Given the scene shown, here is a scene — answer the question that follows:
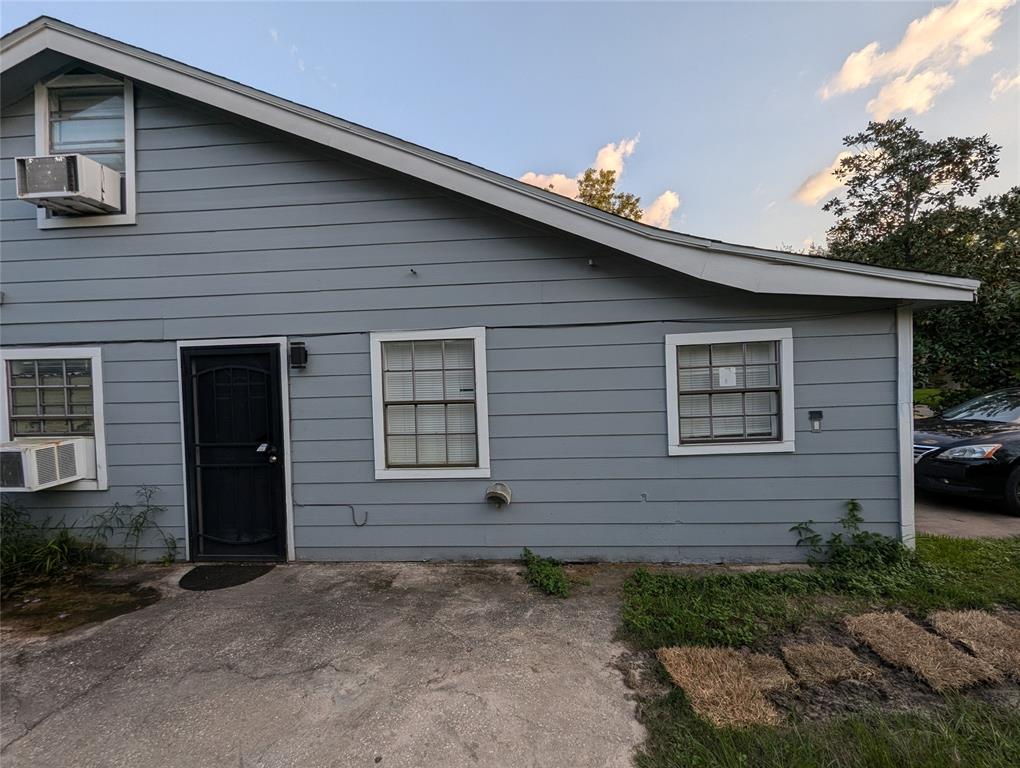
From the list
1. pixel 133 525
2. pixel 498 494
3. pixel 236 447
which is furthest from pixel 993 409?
pixel 133 525

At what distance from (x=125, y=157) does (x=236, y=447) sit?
290 centimetres

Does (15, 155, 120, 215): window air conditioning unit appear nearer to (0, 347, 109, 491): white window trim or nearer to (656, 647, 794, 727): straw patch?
(0, 347, 109, 491): white window trim

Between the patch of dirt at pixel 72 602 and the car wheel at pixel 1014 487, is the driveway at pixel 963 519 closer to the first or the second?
the car wheel at pixel 1014 487

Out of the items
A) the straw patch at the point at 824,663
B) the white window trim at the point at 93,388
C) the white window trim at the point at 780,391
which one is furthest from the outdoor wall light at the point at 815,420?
the white window trim at the point at 93,388

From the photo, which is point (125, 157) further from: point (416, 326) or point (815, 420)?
point (815, 420)

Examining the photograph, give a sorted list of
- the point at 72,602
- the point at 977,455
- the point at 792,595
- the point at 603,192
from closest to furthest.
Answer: the point at 792,595 < the point at 72,602 < the point at 977,455 < the point at 603,192

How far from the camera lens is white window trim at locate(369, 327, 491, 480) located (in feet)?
13.1

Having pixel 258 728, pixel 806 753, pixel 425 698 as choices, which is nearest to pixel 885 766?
pixel 806 753

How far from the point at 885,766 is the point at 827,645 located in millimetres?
946

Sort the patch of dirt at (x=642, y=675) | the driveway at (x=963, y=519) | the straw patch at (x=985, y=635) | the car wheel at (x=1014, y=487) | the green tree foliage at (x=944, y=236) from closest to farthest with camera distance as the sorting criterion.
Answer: the patch of dirt at (x=642, y=675), the straw patch at (x=985, y=635), the driveway at (x=963, y=519), the car wheel at (x=1014, y=487), the green tree foliage at (x=944, y=236)

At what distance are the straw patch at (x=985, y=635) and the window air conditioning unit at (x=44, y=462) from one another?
6846 millimetres

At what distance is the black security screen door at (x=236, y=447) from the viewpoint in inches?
163

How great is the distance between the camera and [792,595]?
3234 mm

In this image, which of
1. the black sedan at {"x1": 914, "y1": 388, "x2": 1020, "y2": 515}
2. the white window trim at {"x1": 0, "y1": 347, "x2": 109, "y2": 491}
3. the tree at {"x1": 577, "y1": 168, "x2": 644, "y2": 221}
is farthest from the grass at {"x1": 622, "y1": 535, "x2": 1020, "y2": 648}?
the tree at {"x1": 577, "y1": 168, "x2": 644, "y2": 221}
